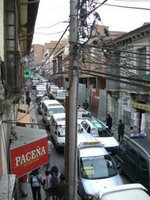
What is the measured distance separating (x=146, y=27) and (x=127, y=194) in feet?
54.6

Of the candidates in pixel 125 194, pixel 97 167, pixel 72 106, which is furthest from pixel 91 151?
pixel 72 106

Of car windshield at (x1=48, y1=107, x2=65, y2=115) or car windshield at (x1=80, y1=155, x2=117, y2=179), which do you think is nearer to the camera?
car windshield at (x1=80, y1=155, x2=117, y2=179)

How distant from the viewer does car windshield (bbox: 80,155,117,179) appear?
49.3 ft

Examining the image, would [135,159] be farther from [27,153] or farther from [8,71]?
[8,71]

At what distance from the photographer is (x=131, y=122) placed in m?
30.3

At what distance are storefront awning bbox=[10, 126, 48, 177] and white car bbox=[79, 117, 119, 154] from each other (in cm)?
882

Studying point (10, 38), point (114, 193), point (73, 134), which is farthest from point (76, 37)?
point (114, 193)

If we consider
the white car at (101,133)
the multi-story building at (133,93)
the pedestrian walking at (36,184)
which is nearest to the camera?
the pedestrian walking at (36,184)

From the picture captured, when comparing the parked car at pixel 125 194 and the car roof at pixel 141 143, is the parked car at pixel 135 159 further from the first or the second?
the parked car at pixel 125 194

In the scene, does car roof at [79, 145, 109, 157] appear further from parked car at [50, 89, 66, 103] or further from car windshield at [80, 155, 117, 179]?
parked car at [50, 89, 66, 103]

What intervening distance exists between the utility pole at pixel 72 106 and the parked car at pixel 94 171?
3.82 metres

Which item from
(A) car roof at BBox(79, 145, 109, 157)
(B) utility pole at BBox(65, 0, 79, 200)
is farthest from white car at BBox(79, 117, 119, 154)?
(B) utility pole at BBox(65, 0, 79, 200)

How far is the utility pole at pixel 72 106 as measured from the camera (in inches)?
383

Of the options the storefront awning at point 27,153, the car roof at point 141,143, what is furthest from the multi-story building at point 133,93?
the storefront awning at point 27,153
